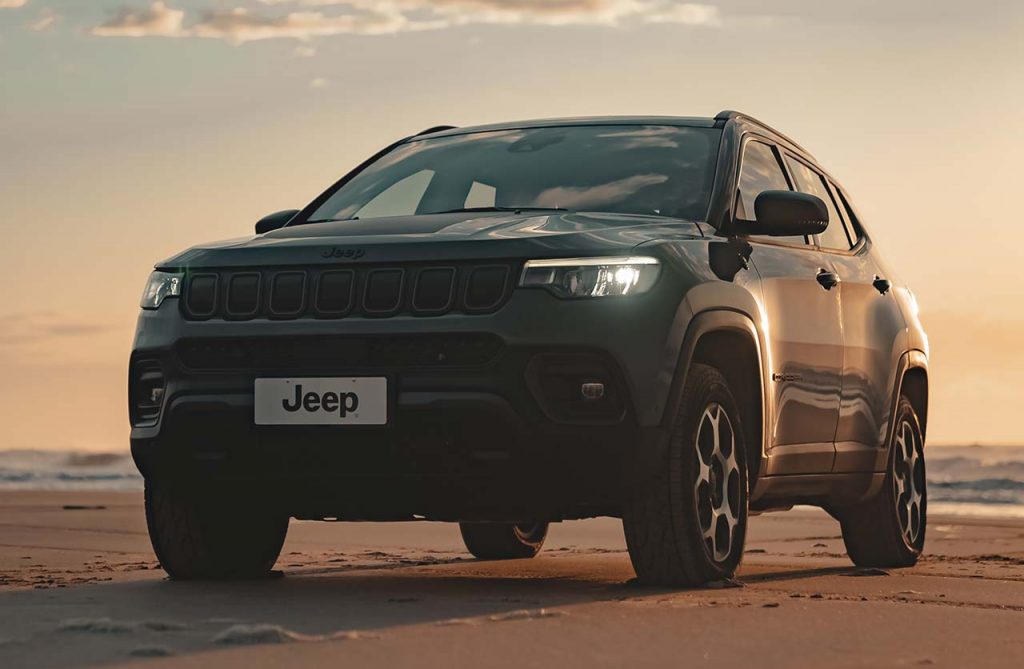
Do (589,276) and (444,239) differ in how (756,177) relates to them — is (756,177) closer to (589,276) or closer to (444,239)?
(589,276)

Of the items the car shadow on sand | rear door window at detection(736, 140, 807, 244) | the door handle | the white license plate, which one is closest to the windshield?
rear door window at detection(736, 140, 807, 244)

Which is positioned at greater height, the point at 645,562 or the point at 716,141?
the point at 716,141

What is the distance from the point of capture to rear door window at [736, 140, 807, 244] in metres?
7.65

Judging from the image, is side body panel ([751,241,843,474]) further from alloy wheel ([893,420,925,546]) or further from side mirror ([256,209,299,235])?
side mirror ([256,209,299,235])

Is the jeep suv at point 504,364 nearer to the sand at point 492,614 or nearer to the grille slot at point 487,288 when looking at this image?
the grille slot at point 487,288

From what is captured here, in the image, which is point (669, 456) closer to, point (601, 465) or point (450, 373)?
point (601, 465)

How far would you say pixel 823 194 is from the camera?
9.20 metres

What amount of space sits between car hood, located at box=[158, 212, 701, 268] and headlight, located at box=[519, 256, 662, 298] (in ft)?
0.12

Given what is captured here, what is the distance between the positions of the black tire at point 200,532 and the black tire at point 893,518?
10.3 feet

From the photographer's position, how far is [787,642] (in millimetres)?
5062

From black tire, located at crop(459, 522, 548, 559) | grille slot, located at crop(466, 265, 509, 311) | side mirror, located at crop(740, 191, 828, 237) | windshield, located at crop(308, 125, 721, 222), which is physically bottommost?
black tire, located at crop(459, 522, 548, 559)

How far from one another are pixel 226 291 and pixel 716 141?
90.5 inches

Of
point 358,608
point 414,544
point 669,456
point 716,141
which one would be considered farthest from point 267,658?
point 414,544

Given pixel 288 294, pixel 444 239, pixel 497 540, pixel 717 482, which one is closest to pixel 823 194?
pixel 497 540
